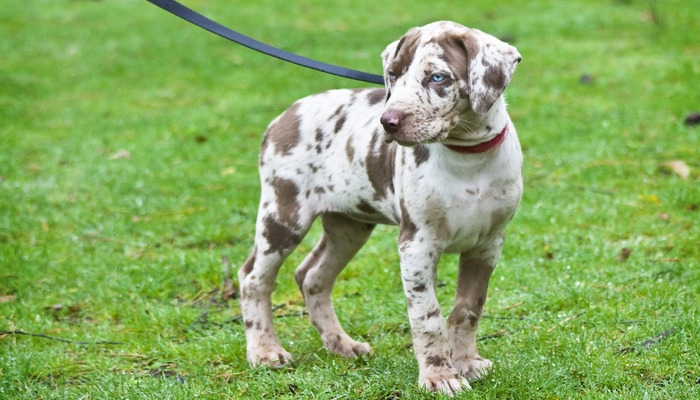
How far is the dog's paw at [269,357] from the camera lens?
16.6 ft

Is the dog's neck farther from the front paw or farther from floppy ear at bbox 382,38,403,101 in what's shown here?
the front paw

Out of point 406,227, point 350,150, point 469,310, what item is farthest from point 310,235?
point 406,227

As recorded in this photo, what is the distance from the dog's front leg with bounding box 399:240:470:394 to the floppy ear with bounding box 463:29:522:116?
75 centimetres

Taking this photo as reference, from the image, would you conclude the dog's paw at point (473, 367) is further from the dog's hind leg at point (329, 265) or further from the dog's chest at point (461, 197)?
the dog's hind leg at point (329, 265)

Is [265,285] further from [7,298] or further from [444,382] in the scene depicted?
[7,298]

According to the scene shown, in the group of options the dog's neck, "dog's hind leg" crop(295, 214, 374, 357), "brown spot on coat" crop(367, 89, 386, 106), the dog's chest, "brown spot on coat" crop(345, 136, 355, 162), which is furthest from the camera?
"dog's hind leg" crop(295, 214, 374, 357)

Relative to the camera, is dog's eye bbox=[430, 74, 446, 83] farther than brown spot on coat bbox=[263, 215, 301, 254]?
No

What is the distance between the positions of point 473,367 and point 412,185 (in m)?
0.96

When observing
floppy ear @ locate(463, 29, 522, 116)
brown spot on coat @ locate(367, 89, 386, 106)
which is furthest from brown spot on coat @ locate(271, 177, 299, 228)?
floppy ear @ locate(463, 29, 522, 116)

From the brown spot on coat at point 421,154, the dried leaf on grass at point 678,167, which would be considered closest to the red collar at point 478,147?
the brown spot on coat at point 421,154

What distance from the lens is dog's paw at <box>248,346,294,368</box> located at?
200 inches

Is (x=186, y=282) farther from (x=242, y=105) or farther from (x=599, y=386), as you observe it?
(x=242, y=105)

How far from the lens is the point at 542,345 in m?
5.03

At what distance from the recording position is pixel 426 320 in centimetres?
437
